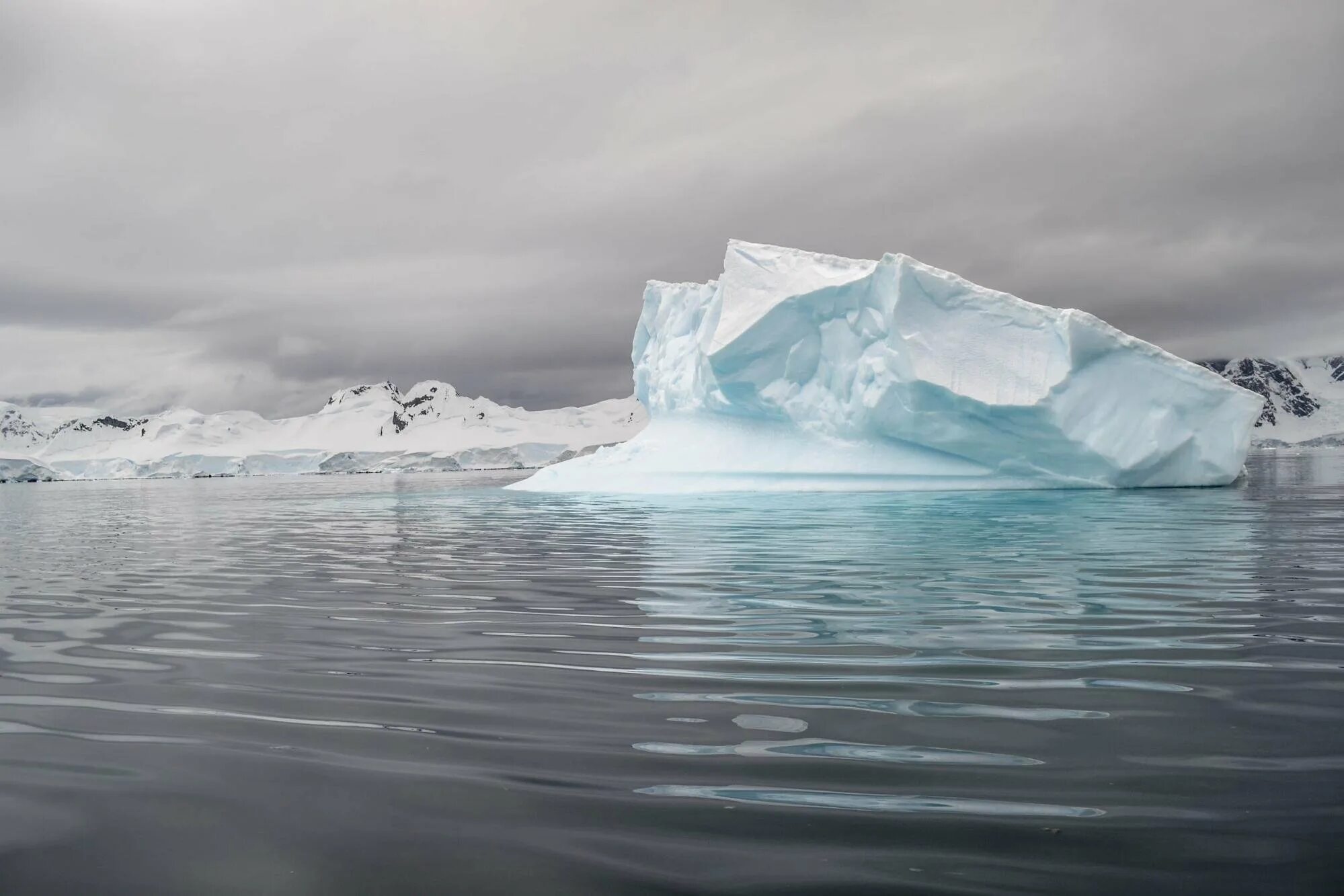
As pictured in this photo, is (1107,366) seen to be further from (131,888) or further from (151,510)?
(151,510)

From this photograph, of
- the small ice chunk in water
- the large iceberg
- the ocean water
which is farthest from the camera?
the large iceberg

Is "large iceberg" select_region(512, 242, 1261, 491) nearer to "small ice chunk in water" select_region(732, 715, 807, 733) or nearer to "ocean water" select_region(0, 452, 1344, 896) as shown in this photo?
"ocean water" select_region(0, 452, 1344, 896)

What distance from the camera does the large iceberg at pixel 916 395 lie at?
2197cm

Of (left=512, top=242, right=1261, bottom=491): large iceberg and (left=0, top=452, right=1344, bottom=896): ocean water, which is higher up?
(left=512, top=242, right=1261, bottom=491): large iceberg

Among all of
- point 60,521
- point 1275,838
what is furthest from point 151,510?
point 1275,838

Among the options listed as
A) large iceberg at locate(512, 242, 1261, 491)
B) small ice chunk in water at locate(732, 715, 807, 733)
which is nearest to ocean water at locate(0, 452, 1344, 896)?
small ice chunk in water at locate(732, 715, 807, 733)

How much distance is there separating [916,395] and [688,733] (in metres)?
20.1

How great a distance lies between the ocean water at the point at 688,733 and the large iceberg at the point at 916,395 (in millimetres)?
14220

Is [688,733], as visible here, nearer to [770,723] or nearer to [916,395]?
[770,723]

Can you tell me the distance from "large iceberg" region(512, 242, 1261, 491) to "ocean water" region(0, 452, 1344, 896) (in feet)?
46.7

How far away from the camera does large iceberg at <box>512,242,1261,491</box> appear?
2197cm

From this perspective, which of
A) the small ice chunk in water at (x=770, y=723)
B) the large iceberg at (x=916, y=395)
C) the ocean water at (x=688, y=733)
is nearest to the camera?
the ocean water at (x=688, y=733)

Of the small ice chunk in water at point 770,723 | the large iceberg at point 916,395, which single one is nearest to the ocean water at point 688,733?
the small ice chunk in water at point 770,723

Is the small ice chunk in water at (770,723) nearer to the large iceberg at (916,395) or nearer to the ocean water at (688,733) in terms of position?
the ocean water at (688,733)
